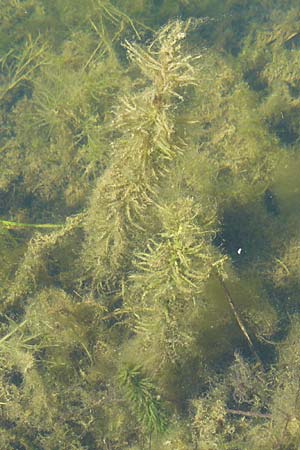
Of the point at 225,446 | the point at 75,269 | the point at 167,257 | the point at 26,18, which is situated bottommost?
the point at 225,446

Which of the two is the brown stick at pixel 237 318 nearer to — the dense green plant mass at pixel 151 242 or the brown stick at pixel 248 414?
the dense green plant mass at pixel 151 242

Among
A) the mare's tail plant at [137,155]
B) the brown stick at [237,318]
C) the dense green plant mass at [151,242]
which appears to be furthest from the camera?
the brown stick at [237,318]

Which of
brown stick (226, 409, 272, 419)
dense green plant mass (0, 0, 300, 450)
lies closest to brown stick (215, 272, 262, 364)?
dense green plant mass (0, 0, 300, 450)

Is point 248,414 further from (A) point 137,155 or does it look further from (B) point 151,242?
(A) point 137,155

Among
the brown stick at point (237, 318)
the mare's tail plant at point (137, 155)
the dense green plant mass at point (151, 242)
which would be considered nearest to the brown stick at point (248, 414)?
A: the dense green plant mass at point (151, 242)

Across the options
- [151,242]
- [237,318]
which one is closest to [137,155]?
[151,242]

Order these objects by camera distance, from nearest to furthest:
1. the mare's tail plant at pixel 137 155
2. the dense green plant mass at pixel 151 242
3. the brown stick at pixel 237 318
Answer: the mare's tail plant at pixel 137 155 → the dense green plant mass at pixel 151 242 → the brown stick at pixel 237 318

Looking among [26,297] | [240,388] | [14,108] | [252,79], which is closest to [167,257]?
[240,388]

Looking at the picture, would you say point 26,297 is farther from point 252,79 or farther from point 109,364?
point 252,79

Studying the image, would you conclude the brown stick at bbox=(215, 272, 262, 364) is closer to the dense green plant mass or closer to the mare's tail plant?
the dense green plant mass
